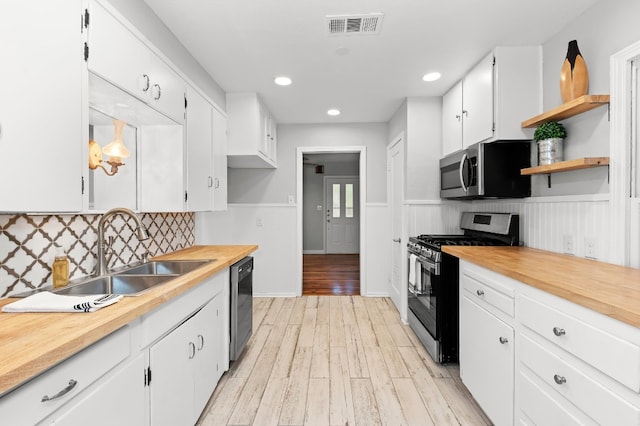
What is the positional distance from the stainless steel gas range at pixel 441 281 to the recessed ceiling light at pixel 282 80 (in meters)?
1.95

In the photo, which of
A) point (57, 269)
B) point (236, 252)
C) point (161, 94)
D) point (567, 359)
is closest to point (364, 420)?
point (567, 359)

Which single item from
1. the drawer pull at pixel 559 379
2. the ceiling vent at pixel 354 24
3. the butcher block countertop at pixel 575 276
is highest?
the ceiling vent at pixel 354 24

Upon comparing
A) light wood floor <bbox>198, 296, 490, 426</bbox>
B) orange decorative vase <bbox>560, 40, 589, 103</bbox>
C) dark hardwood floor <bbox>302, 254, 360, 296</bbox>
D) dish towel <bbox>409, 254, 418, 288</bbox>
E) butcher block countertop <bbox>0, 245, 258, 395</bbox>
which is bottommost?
light wood floor <bbox>198, 296, 490, 426</bbox>

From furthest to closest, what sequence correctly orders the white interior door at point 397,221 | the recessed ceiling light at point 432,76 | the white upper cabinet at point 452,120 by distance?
the white interior door at point 397,221 → the white upper cabinet at point 452,120 → the recessed ceiling light at point 432,76

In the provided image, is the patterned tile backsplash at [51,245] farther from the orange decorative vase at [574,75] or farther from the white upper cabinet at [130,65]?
the orange decorative vase at [574,75]

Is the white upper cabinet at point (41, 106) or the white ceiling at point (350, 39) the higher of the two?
the white ceiling at point (350, 39)

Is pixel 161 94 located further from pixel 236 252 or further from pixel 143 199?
pixel 236 252

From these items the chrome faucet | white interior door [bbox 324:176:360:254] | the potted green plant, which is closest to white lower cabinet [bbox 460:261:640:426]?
the potted green plant

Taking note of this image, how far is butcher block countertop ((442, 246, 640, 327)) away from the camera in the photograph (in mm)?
1032

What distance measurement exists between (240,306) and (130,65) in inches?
68.3

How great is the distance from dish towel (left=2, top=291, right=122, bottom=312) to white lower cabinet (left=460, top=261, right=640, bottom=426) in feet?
5.53

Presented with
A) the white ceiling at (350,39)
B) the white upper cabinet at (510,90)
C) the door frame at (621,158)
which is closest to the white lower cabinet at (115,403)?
the white ceiling at (350,39)

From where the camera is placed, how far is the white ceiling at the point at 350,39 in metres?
1.93

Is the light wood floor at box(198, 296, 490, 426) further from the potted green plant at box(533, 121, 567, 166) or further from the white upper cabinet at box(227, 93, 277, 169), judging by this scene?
the white upper cabinet at box(227, 93, 277, 169)
